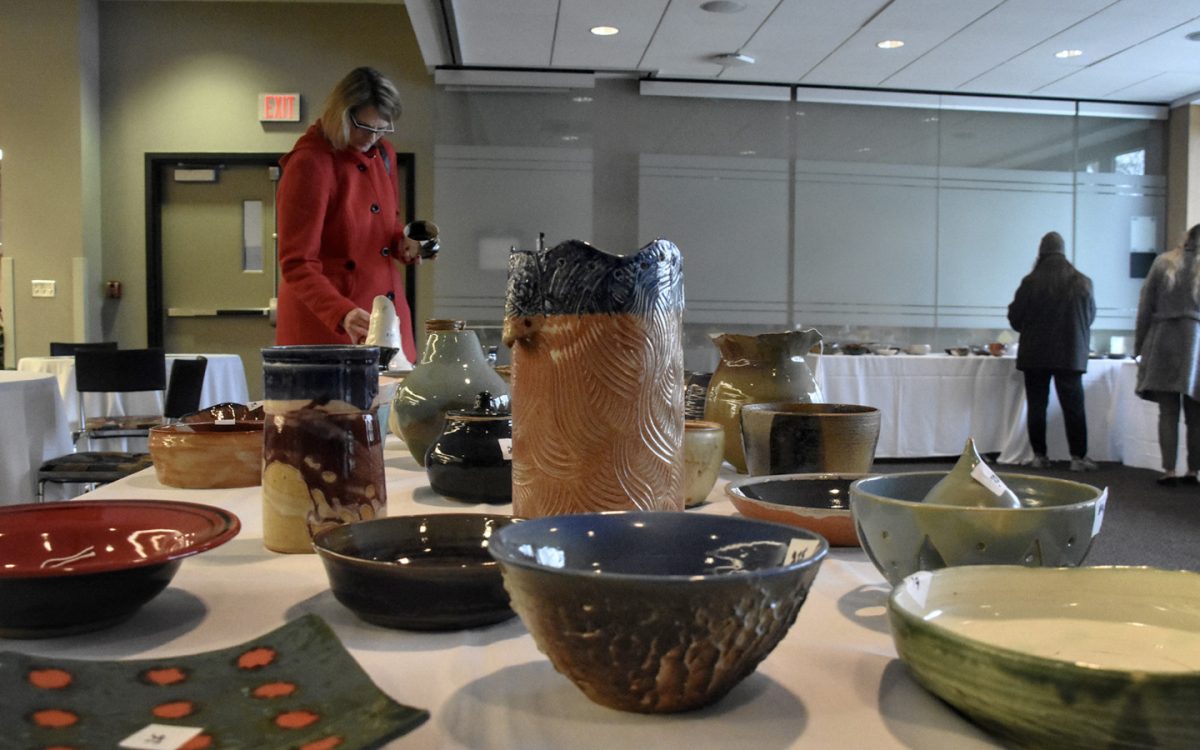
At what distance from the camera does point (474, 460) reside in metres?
0.98

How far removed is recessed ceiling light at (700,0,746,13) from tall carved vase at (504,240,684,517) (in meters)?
4.59

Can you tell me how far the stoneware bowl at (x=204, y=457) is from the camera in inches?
42.3

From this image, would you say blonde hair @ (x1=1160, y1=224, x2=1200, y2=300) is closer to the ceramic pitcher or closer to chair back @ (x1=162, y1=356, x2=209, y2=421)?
the ceramic pitcher

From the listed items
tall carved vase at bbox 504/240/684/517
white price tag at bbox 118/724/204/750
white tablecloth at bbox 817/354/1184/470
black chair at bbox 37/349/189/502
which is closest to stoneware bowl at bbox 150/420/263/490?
tall carved vase at bbox 504/240/684/517

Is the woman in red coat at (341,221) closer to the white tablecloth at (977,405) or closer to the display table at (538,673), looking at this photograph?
the display table at (538,673)

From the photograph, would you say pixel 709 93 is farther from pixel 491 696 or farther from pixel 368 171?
pixel 491 696

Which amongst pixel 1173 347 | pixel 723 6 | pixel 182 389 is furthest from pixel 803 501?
pixel 1173 347

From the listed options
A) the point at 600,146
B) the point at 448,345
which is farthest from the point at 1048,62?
the point at 448,345

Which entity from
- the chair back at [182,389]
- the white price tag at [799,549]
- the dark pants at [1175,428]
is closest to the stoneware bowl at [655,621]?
the white price tag at [799,549]

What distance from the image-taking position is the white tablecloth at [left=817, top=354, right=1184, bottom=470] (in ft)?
17.8

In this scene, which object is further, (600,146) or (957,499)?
(600,146)

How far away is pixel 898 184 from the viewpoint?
260 inches

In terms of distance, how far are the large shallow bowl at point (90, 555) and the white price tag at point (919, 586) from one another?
43 centimetres

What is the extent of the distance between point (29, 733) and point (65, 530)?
37 centimetres
